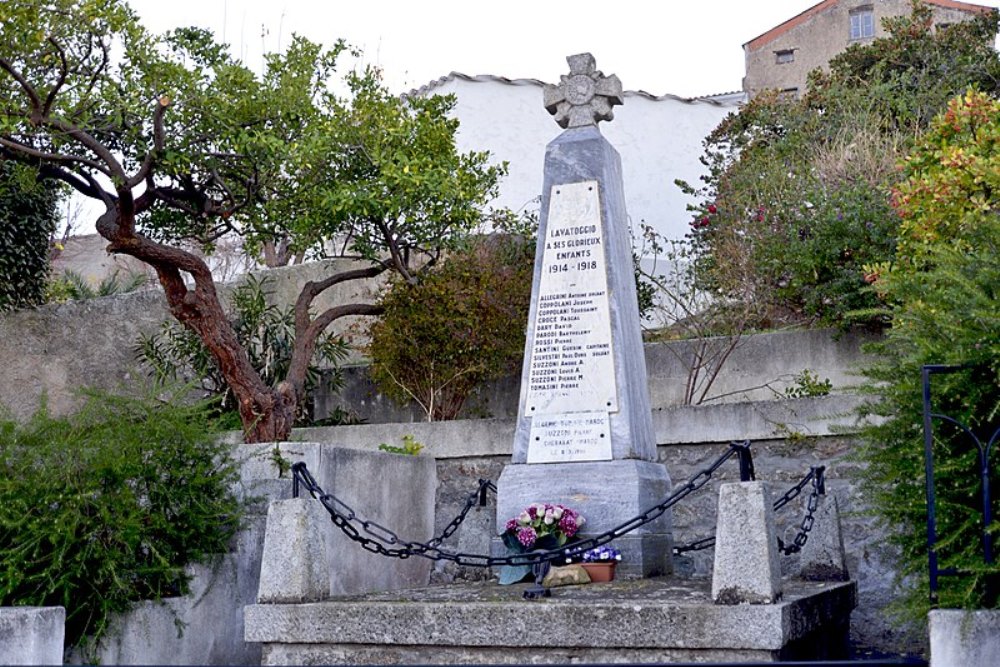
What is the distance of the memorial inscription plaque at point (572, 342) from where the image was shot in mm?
8156

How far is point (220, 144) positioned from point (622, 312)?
4419 millimetres

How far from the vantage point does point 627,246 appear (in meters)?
8.73

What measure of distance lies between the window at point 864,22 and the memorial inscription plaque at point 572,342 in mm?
21248

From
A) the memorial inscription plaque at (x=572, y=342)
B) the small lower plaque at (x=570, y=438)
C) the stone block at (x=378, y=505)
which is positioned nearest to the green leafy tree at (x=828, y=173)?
the memorial inscription plaque at (x=572, y=342)

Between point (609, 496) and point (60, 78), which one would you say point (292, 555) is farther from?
point (60, 78)

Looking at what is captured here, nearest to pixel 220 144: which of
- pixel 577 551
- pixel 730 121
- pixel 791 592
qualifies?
pixel 577 551

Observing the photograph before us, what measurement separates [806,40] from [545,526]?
23.6m

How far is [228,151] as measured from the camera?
10672 millimetres

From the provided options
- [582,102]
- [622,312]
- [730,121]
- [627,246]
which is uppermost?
[730,121]

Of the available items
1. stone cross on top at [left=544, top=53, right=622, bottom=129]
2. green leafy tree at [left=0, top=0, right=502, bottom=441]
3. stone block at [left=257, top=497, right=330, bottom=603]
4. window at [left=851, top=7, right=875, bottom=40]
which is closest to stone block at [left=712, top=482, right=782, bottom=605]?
stone block at [left=257, top=497, right=330, bottom=603]

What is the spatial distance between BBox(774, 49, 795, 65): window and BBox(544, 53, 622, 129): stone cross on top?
825 inches

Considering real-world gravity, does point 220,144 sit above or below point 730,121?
below

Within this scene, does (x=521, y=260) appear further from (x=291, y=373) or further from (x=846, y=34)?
(x=846, y=34)

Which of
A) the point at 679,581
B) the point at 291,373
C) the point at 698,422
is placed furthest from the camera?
the point at 291,373
